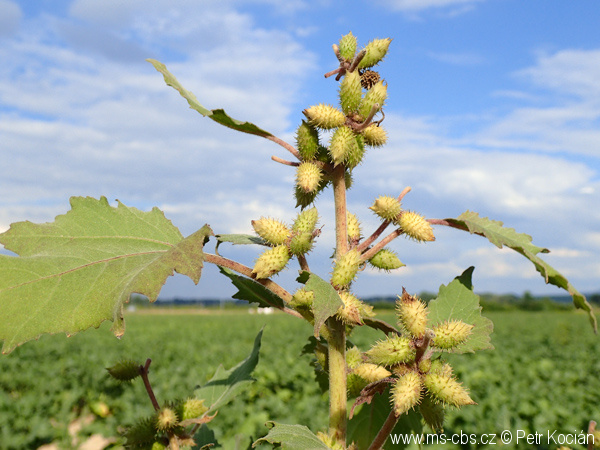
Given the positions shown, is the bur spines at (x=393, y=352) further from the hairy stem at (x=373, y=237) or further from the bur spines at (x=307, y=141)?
the bur spines at (x=307, y=141)

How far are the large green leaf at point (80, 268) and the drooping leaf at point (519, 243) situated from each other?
771 mm

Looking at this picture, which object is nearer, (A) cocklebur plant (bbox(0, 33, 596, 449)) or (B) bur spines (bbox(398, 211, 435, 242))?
(A) cocklebur plant (bbox(0, 33, 596, 449))

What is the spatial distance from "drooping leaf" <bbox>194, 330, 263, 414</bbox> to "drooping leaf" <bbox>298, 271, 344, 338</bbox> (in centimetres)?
62

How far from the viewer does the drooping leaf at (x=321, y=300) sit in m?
1.19

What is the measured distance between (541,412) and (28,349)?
17.2m

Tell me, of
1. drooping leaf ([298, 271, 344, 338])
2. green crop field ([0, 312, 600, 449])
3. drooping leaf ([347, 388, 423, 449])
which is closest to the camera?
drooping leaf ([298, 271, 344, 338])

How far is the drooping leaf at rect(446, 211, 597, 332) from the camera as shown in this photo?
142 centimetres

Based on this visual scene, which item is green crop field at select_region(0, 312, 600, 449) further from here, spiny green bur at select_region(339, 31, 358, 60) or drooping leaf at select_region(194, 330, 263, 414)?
spiny green bur at select_region(339, 31, 358, 60)

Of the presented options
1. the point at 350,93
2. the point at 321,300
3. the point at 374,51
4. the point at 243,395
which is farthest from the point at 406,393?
the point at 243,395

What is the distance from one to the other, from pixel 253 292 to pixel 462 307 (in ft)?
2.10

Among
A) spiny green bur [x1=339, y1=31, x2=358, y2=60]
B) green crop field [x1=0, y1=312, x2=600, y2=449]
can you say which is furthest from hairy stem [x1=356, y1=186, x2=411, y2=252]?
green crop field [x1=0, y1=312, x2=600, y2=449]

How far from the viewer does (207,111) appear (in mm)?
1455

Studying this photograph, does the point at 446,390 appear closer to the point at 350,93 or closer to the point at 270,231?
the point at 270,231

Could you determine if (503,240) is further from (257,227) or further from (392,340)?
(257,227)
